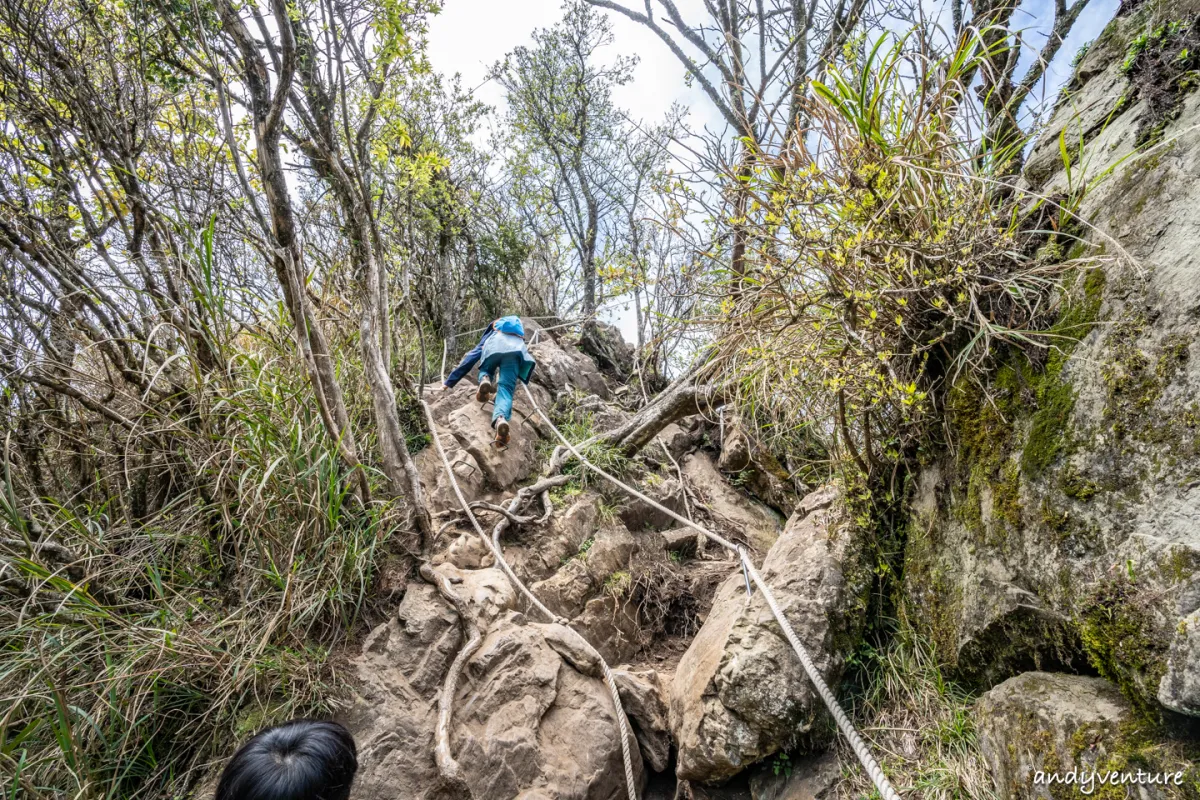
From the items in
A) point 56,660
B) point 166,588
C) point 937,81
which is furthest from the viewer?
point 166,588

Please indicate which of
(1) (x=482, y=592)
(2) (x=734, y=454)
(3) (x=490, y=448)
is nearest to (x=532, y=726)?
(1) (x=482, y=592)

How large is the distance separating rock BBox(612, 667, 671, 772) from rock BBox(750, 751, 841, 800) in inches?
23.3

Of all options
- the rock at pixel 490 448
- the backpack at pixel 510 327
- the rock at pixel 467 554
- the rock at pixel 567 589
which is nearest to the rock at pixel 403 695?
the rock at pixel 467 554

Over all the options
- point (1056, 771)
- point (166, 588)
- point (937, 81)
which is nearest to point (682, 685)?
point (1056, 771)

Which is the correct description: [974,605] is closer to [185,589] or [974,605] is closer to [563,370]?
[185,589]

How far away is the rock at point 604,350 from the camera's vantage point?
26.8ft

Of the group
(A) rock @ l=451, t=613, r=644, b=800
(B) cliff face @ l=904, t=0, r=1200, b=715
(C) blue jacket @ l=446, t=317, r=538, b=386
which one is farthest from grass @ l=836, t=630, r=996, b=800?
(C) blue jacket @ l=446, t=317, r=538, b=386

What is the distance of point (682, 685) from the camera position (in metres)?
2.76

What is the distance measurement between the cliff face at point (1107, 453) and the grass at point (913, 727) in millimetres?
137

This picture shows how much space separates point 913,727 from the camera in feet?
6.68

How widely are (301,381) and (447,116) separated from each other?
6689 millimetres

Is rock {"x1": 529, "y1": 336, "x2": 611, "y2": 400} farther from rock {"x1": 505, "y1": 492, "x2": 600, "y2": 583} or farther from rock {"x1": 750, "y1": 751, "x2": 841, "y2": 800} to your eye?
rock {"x1": 750, "y1": 751, "x2": 841, "y2": 800}

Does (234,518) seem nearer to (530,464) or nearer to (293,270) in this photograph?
(293,270)

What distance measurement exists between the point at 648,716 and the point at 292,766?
2077mm
